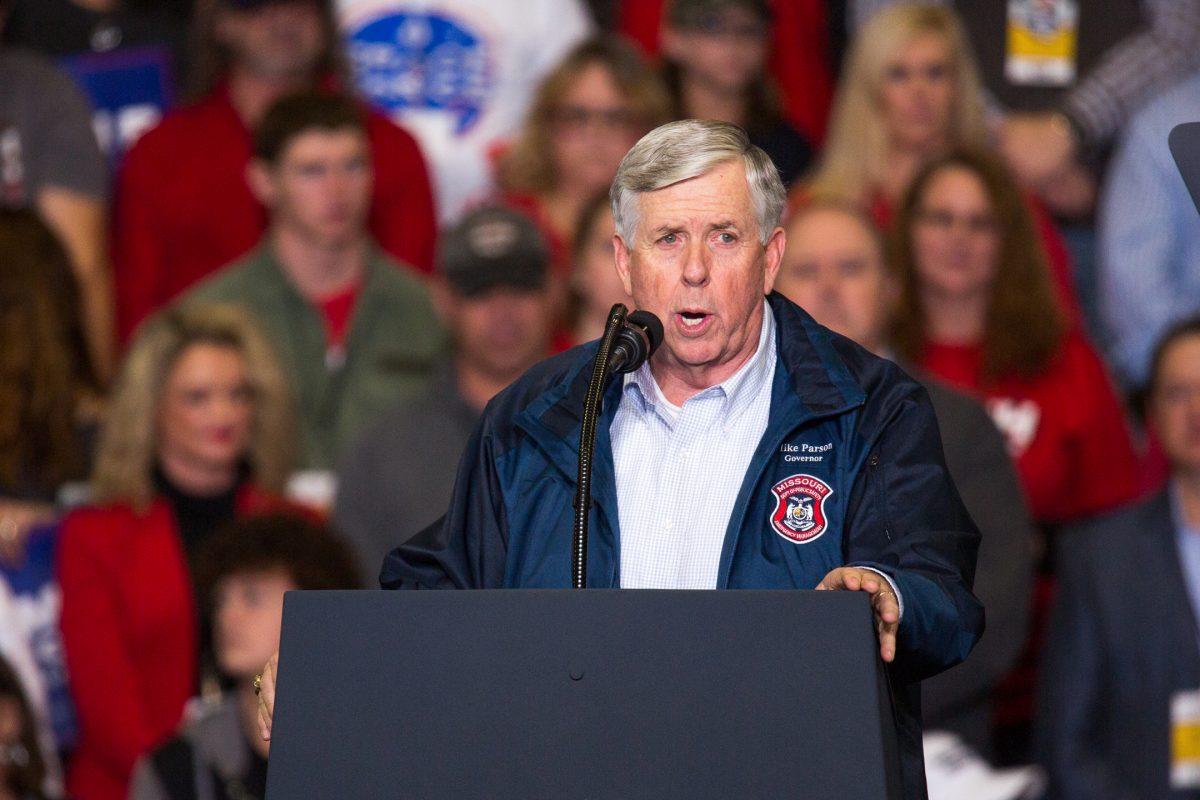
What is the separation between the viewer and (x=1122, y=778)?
15.0 ft

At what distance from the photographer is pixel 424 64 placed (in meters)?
6.37

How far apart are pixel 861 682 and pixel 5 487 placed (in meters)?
3.45

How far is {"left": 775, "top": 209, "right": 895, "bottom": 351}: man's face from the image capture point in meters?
4.75

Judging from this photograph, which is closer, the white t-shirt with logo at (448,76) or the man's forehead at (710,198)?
the man's forehead at (710,198)

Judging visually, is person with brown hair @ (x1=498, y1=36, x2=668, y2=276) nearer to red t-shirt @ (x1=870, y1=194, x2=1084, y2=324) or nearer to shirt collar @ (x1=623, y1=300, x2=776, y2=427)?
red t-shirt @ (x1=870, y1=194, x2=1084, y2=324)

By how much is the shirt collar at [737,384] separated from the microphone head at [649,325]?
0.34 feet

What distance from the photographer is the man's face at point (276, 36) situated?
6.01 m

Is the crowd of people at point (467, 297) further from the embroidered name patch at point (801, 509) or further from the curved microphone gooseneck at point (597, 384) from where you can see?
the curved microphone gooseneck at point (597, 384)

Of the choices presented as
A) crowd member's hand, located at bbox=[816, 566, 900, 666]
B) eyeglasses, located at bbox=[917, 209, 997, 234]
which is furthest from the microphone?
eyeglasses, located at bbox=[917, 209, 997, 234]

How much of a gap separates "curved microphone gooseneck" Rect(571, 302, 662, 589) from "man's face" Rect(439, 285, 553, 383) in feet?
8.31

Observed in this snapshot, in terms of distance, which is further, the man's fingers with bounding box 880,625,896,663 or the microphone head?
the microphone head

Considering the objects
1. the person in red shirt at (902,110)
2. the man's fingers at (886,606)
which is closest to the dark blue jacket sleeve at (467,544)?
the man's fingers at (886,606)

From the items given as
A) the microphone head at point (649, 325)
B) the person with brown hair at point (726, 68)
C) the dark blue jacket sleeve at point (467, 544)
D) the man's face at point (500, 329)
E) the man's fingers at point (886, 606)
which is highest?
the person with brown hair at point (726, 68)

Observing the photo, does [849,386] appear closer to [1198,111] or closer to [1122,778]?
[1122,778]
